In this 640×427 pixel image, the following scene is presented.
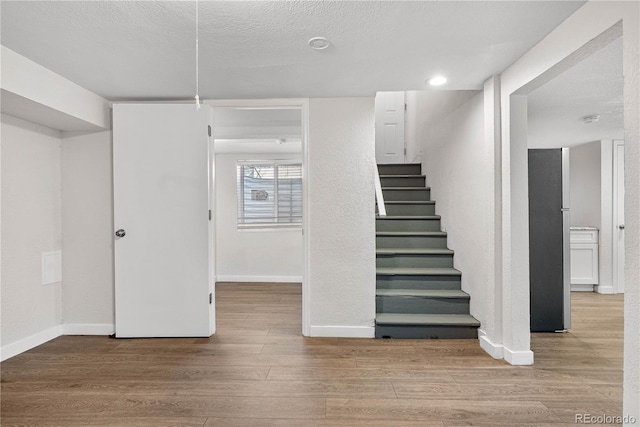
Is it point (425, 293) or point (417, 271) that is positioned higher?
point (417, 271)

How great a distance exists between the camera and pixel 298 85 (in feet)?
8.86

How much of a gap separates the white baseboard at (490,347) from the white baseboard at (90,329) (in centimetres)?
314

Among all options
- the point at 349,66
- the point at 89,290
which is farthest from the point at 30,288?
the point at 349,66

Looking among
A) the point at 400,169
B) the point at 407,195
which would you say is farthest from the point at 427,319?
the point at 400,169

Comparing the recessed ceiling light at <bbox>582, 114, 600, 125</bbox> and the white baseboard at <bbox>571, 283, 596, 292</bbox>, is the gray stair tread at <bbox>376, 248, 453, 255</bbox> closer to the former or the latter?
the recessed ceiling light at <bbox>582, 114, 600, 125</bbox>

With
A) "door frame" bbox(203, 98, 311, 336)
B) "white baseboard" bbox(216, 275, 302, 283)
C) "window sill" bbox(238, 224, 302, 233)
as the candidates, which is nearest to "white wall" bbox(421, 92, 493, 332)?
"door frame" bbox(203, 98, 311, 336)

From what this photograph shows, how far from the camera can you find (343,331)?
117 inches

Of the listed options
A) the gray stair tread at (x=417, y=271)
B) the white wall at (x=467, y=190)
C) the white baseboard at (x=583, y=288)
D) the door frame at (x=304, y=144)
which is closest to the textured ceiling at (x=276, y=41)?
the door frame at (x=304, y=144)

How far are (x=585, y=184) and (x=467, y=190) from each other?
3.15 m

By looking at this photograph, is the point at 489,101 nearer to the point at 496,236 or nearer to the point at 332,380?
the point at 496,236

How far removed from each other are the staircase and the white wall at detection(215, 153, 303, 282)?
2.10 meters

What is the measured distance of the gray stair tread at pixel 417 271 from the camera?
10.6 ft

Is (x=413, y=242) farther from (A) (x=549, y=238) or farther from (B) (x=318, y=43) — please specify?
(B) (x=318, y=43)

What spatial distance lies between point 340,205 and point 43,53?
2281mm
